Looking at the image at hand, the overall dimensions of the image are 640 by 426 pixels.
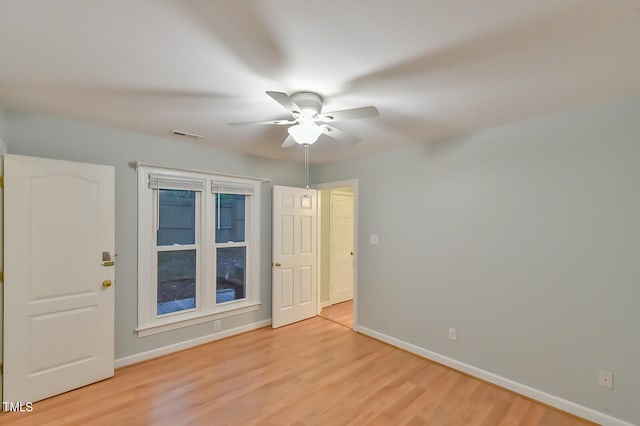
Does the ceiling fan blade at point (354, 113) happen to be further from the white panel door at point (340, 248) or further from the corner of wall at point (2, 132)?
the white panel door at point (340, 248)

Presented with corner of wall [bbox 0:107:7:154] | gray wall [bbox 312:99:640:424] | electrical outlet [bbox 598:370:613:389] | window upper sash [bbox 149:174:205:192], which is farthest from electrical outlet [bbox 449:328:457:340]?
corner of wall [bbox 0:107:7:154]

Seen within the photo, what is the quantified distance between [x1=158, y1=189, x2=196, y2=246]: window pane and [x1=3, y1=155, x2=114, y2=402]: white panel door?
1.96 feet

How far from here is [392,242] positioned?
3643 mm

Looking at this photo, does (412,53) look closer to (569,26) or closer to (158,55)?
(569,26)

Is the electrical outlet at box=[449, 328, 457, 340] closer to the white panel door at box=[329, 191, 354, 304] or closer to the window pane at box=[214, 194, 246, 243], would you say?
the white panel door at box=[329, 191, 354, 304]

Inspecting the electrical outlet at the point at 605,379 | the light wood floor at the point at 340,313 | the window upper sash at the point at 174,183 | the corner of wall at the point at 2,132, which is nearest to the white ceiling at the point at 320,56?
the corner of wall at the point at 2,132

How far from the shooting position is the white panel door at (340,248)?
5277mm

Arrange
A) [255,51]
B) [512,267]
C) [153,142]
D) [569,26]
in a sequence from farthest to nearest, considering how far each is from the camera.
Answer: [153,142]
[512,267]
[255,51]
[569,26]

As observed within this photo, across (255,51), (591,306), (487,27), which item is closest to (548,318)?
(591,306)

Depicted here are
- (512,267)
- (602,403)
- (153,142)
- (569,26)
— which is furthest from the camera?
(153,142)

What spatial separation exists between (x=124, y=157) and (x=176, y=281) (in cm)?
149

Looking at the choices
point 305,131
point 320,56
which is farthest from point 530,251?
point 320,56

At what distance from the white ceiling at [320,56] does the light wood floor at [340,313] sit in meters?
3.09

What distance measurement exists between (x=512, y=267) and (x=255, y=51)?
2727mm
